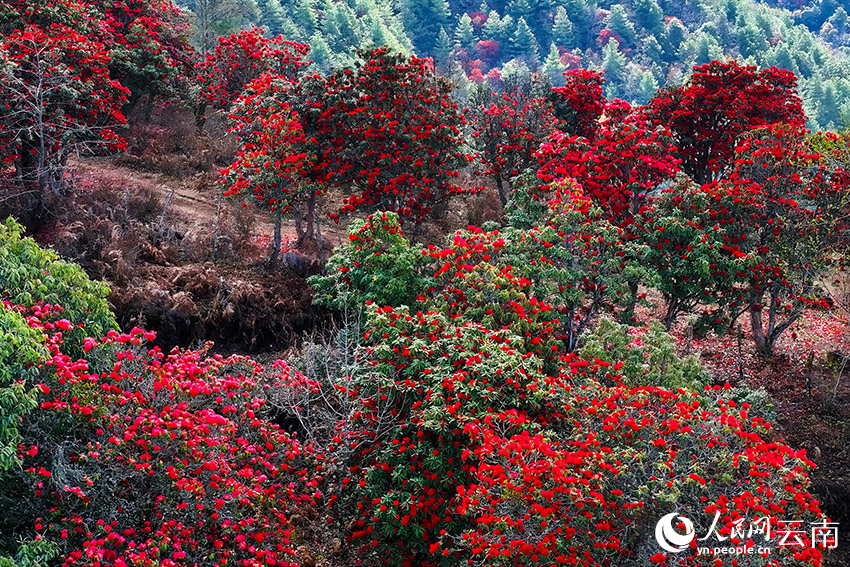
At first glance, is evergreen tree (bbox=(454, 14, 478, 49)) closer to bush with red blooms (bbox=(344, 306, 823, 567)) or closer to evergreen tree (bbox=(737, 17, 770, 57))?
evergreen tree (bbox=(737, 17, 770, 57))

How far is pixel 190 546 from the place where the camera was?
5.88 metres

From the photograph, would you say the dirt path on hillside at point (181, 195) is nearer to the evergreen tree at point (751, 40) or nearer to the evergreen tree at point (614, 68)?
the evergreen tree at point (614, 68)

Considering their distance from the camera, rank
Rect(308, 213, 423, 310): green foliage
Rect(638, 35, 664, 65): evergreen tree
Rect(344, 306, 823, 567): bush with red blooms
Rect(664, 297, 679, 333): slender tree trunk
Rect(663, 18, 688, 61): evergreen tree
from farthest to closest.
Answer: Rect(663, 18, 688, 61): evergreen tree < Rect(638, 35, 664, 65): evergreen tree < Rect(664, 297, 679, 333): slender tree trunk < Rect(308, 213, 423, 310): green foliage < Rect(344, 306, 823, 567): bush with red blooms

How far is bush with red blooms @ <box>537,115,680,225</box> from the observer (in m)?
11.9

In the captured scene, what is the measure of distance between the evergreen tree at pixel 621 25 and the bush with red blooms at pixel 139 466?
63393 mm

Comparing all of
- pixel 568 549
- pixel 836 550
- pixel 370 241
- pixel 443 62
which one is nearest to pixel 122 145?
pixel 370 241

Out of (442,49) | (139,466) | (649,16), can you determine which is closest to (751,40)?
(649,16)

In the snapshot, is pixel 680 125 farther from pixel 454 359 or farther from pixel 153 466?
pixel 153 466

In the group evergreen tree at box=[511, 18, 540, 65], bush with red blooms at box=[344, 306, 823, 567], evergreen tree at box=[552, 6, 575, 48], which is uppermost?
evergreen tree at box=[552, 6, 575, 48]

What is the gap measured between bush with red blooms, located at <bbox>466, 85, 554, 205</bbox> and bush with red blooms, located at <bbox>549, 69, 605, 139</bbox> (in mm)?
2747

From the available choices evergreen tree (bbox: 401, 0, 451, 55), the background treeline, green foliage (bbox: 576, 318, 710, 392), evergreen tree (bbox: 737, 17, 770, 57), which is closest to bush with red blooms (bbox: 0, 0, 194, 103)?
green foliage (bbox: 576, 318, 710, 392)

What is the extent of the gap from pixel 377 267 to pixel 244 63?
37.1 ft

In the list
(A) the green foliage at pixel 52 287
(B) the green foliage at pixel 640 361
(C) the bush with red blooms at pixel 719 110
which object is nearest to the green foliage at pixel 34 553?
(A) the green foliage at pixel 52 287

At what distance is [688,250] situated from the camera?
10.0 metres
